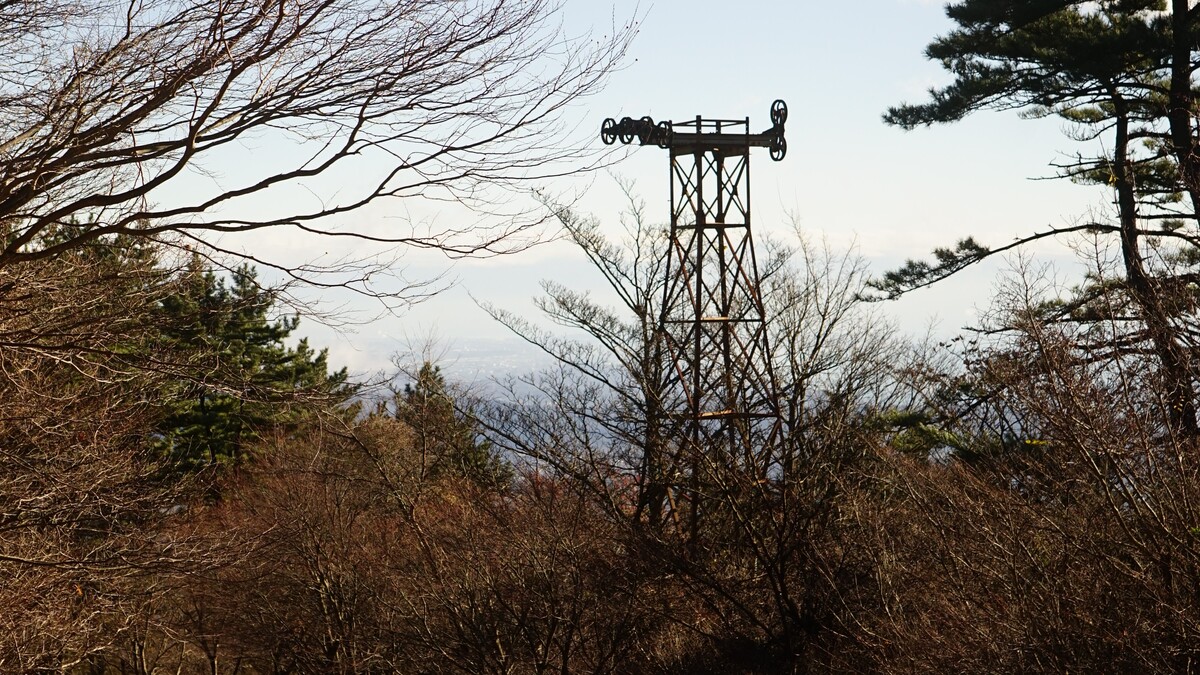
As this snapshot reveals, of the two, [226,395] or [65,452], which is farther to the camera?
[226,395]

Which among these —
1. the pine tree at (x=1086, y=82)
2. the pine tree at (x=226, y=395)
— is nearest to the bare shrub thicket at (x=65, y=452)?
the pine tree at (x=226, y=395)

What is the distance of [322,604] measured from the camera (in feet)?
56.6

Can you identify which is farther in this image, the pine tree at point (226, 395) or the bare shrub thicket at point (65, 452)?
the pine tree at point (226, 395)

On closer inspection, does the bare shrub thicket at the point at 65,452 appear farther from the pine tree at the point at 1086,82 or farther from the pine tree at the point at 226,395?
the pine tree at the point at 1086,82

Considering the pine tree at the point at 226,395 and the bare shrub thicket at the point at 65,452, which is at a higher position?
the pine tree at the point at 226,395

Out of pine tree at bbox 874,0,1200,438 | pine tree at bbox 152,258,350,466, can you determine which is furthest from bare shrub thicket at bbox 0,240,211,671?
pine tree at bbox 874,0,1200,438

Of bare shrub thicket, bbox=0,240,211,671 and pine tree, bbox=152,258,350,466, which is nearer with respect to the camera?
bare shrub thicket, bbox=0,240,211,671

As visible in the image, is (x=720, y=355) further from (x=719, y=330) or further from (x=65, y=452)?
(x=65, y=452)

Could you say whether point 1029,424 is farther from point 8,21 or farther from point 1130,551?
point 8,21

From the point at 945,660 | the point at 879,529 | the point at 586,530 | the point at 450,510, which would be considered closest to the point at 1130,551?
the point at 945,660

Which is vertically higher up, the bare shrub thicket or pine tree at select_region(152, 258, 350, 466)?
pine tree at select_region(152, 258, 350, 466)

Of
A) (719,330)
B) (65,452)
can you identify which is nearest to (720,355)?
(719,330)

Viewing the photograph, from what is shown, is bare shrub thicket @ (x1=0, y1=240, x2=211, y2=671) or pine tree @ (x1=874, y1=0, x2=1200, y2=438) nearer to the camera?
bare shrub thicket @ (x1=0, y1=240, x2=211, y2=671)

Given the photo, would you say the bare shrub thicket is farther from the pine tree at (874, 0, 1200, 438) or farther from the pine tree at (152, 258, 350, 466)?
the pine tree at (874, 0, 1200, 438)
